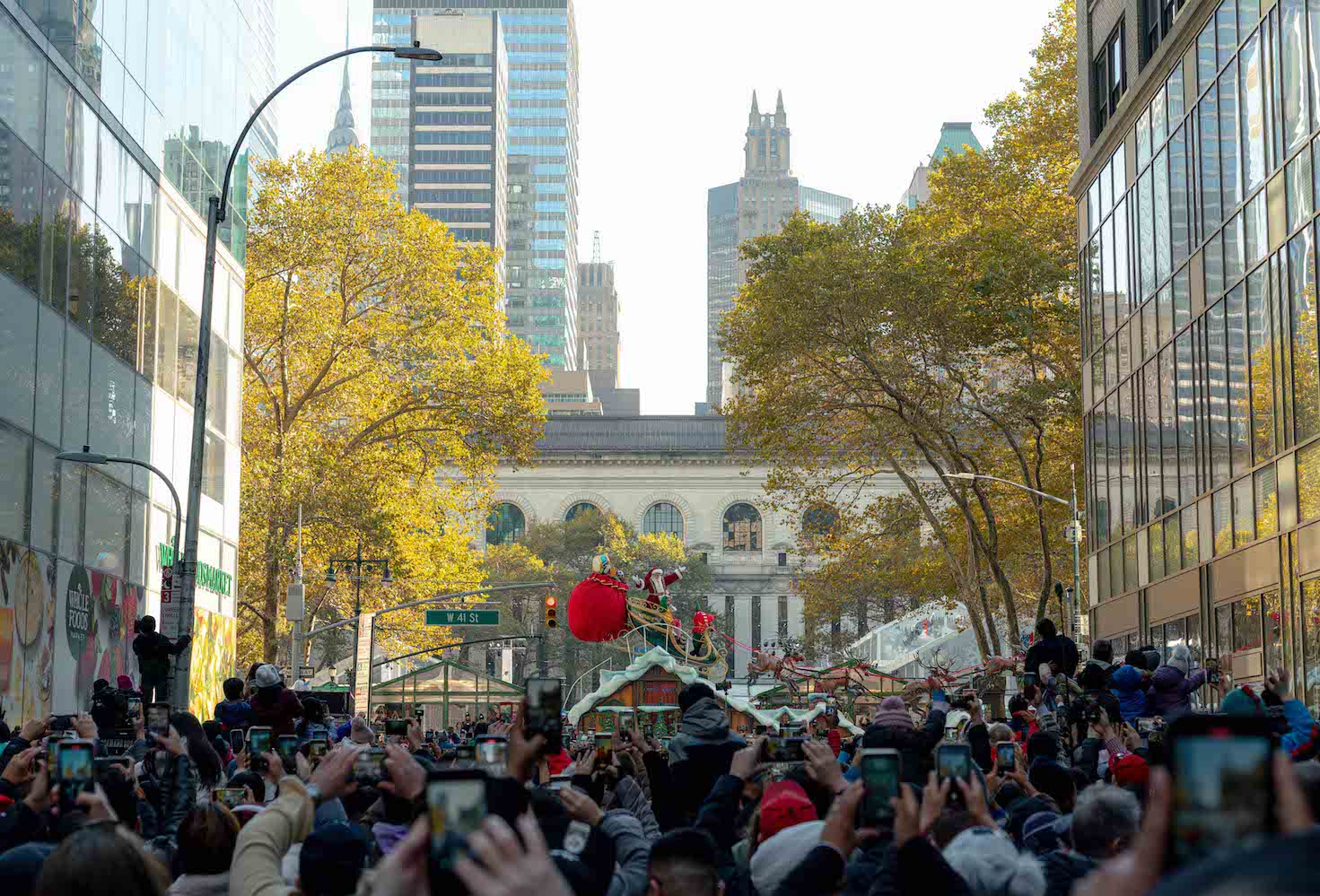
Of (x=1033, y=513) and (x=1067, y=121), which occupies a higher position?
(x=1067, y=121)

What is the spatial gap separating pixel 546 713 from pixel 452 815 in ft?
8.78

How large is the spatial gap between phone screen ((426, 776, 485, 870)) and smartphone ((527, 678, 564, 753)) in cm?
245

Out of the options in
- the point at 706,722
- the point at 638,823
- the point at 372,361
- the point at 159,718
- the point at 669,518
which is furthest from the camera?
the point at 669,518

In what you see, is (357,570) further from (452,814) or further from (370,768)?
(452,814)

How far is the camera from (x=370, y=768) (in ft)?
22.3

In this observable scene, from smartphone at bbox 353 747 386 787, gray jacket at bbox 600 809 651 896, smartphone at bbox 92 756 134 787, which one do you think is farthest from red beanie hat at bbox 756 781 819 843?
smartphone at bbox 92 756 134 787

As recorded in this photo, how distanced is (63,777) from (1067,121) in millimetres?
43454

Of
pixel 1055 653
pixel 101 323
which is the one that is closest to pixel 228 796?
pixel 1055 653

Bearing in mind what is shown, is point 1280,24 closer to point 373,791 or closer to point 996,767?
point 996,767

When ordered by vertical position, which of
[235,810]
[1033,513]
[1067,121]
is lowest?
[235,810]

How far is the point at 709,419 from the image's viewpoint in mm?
122438

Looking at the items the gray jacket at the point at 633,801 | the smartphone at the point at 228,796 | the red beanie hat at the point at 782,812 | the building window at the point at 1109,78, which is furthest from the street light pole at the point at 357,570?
the red beanie hat at the point at 782,812

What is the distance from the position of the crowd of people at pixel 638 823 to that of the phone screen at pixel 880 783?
0.02 m

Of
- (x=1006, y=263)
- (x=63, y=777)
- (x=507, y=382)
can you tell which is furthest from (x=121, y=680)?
(x=507, y=382)
